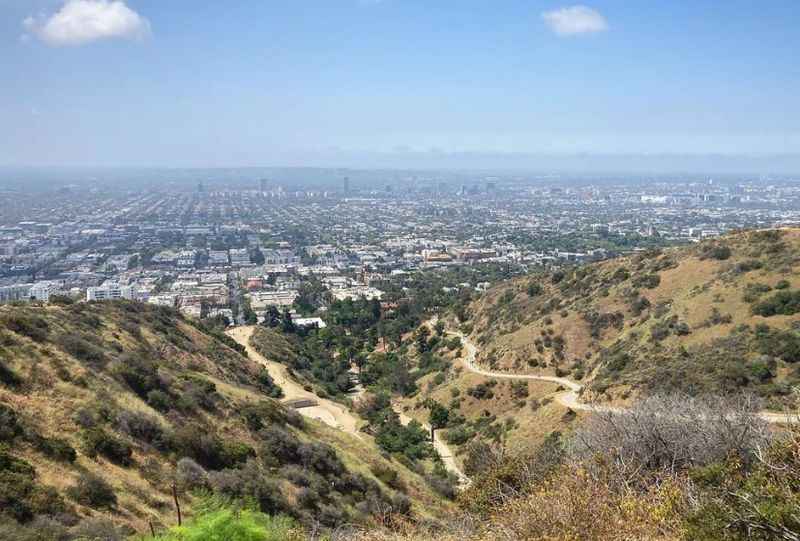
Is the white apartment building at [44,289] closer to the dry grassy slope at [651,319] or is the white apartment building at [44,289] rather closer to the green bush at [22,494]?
the dry grassy slope at [651,319]

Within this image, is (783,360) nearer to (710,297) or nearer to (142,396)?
(710,297)

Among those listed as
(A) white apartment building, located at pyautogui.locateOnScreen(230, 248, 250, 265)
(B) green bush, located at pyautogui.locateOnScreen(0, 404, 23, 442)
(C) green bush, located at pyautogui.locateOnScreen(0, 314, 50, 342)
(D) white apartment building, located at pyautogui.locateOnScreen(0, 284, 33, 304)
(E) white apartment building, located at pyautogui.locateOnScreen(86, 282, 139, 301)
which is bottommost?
(A) white apartment building, located at pyautogui.locateOnScreen(230, 248, 250, 265)

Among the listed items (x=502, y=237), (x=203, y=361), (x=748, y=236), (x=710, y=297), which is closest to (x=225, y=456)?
(x=203, y=361)

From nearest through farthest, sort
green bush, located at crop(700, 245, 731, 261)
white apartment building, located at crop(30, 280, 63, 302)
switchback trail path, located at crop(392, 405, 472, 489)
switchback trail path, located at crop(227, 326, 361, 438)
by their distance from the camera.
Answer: switchback trail path, located at crop(392, 405, 472, 489)
switchback trail path, located at crop(227, 326, 361, 438)
green bush, located at crop(700, 245, 731, 261)
white apartment building, located at crop(30, 280, 63, 302)

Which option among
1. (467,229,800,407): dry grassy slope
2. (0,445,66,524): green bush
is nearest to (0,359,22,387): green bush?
(0,445,66,524): green bush

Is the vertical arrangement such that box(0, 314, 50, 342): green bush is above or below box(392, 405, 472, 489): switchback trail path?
above

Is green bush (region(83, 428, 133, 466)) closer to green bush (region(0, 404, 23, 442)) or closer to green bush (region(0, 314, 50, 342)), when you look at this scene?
green bush (region(0, 404, 23, 442))
